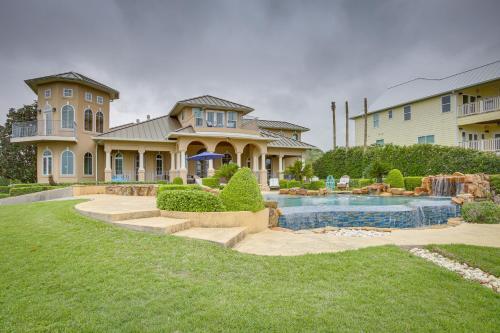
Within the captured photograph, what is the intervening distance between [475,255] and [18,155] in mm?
33972

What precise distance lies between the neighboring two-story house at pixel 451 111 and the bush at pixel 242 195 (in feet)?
74.4

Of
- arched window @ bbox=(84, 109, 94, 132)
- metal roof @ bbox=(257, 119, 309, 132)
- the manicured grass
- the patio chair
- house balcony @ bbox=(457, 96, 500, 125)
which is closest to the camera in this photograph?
the manicured grass

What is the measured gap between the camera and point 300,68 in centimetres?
2211

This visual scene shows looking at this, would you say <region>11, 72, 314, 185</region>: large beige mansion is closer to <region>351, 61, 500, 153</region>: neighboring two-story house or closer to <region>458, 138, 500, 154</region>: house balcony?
<region>351, 61, 500, 153</region>: neighboring two-story house

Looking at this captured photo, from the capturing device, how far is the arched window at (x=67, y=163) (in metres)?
23.6

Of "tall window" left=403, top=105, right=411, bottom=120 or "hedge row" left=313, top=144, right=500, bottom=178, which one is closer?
"hedge row" left=313, top=144, right=500, bottom=178

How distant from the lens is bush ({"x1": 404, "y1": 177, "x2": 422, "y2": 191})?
20.5m

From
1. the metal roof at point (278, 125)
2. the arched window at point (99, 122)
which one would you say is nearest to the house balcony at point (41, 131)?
the arched window at point (99, 122)

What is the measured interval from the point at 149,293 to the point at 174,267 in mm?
933

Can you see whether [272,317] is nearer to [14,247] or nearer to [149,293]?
[149,293]

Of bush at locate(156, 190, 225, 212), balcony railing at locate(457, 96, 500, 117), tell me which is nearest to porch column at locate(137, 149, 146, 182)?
bush at locate(156, 190, 225, 212)

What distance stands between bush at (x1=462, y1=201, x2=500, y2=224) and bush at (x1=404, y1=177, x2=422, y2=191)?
416 inches

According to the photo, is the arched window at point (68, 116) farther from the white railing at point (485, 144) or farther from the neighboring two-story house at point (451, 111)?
the white railing at point (485, 144)

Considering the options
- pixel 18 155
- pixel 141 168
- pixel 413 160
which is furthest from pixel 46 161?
pixel 413 160
